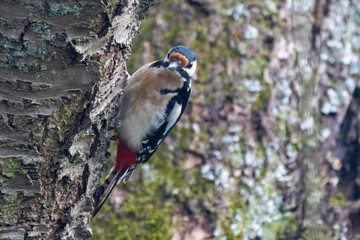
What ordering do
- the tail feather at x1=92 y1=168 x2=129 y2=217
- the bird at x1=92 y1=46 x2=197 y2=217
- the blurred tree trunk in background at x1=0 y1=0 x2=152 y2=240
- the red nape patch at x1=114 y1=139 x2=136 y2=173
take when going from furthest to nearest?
the red nape patch at x1=114 y1=139 x2=136 y2=173
the bird at x1=92 y1=46 x2=197 y2=217
the tail feather at x1=92 y1=168 x2=129 y2=217
the blurred tree trunk in background at x1=0 y1=0 x2=152 y2=240

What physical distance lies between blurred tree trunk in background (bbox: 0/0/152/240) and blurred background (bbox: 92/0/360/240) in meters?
1.70

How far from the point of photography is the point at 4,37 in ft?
6.29

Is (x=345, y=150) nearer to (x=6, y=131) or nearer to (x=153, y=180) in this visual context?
(x=153, y=180)

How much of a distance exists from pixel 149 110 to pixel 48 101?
1502 mm

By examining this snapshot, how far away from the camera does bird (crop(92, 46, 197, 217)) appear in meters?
3.38

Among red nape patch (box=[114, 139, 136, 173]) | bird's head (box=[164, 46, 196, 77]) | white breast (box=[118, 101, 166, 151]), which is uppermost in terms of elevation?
bird's head (box=[164, 46, 196, 77])

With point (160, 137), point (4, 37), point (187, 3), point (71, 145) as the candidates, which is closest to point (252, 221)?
point (160, 137)

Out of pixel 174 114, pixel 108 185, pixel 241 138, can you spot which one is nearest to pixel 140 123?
pixel 174 114

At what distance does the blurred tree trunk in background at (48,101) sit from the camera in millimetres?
1950

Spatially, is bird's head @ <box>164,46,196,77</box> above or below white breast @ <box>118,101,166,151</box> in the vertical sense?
above

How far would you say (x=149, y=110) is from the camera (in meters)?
3.49

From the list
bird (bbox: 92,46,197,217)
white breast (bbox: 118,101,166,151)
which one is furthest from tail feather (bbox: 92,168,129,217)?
white breast (bbox: 118,101,166,151)

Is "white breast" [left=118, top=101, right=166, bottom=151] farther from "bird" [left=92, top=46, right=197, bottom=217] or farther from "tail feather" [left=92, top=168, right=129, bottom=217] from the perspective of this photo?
"tail feather" [left=92, top=168, right=129, bottom=217]

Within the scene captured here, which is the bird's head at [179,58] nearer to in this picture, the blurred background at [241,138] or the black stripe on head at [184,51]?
the black stripe on head at [184,51]
